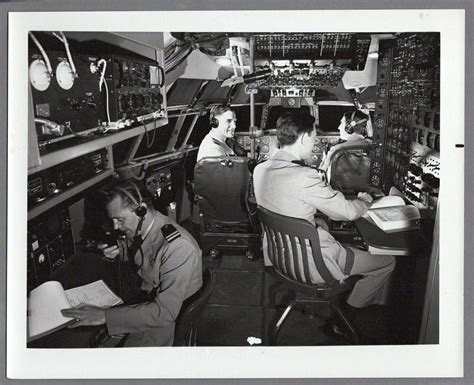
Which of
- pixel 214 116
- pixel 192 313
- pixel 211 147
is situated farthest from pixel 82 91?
pixel 214 116

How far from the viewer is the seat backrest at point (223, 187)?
8.02 feet

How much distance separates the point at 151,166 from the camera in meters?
2.56

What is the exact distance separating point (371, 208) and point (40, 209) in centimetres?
133

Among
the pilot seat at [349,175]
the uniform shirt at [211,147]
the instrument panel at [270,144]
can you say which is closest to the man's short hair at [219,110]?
the uniform shirt at [211,147]

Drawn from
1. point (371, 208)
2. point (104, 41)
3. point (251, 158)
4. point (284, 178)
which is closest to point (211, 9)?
point (104, 41)

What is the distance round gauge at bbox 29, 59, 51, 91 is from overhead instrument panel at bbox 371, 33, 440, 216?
3.79 ft

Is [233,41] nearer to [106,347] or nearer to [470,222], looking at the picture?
[470,222]

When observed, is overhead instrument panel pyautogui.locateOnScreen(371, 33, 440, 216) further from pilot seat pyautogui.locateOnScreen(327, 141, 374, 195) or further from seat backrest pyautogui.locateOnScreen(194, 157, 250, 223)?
seat backrest pyautogui.locateOnScreen(194, 157, 250, 223)

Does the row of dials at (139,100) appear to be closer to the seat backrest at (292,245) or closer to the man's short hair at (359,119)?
the seat backrest at (292,245)

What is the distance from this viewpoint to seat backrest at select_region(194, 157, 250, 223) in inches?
96.2

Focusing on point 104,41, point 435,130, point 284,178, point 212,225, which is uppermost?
point 104,41

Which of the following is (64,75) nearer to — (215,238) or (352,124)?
(215,238)

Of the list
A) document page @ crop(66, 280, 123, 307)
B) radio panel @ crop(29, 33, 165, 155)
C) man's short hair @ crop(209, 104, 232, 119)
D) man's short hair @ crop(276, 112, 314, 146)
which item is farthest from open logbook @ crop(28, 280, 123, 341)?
man's short hair @ crop(209, 104, 232, 119)
